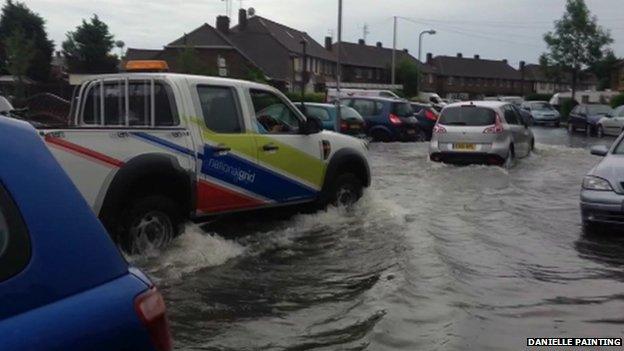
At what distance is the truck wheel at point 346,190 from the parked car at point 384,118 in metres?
13.9

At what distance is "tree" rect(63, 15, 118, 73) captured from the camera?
182 ft

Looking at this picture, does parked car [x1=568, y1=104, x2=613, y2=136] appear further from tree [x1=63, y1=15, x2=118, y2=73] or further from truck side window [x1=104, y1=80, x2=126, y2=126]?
tree [x1=63, y1=15, x2=118, y2=73]

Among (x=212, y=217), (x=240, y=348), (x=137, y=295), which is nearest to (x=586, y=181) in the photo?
(x=212, y=217)

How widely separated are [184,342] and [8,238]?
9.76 ft

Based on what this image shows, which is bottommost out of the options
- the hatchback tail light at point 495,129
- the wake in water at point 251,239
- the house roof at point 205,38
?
the wake in water at point 251,239

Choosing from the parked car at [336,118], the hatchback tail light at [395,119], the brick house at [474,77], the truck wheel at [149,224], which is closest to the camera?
the truck wheel at [149,224]

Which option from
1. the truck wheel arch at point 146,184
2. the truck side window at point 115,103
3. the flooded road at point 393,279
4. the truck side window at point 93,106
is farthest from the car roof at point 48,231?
the truck side window at point 93,106

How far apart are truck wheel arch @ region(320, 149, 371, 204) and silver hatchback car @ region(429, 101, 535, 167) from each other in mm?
6570

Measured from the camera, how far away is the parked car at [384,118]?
23609mm

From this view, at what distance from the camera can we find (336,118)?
19.4 m

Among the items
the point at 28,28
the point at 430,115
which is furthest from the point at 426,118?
the point at 28,28

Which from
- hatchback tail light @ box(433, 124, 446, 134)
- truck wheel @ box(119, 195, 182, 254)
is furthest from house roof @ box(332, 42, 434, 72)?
truck wheel @ box(119, 195, 182, 254)

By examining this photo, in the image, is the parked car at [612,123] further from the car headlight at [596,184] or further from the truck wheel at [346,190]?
the truck wheel at [346,190]

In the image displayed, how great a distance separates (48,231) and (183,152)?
15.7ft
